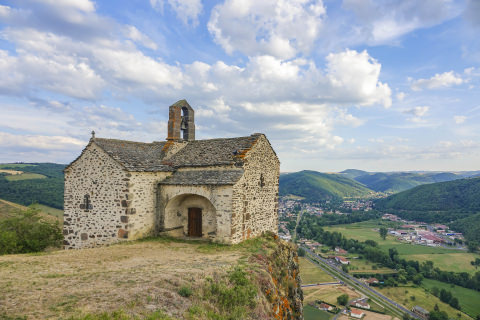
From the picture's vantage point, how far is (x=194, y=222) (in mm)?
16266

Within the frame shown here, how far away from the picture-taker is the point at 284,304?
35.9 feet

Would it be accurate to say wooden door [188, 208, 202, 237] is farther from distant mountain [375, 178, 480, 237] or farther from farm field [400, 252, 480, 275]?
distant mountain [375, 178, 480, 237]

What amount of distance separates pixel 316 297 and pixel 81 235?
4686cm

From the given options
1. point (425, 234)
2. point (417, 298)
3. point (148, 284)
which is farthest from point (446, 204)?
point (148, 284)

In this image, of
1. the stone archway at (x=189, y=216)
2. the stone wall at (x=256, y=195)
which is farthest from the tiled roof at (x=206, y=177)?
the stone archway at (x=189, y=216)

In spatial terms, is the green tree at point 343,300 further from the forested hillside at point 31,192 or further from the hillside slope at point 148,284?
the forested hillside at point 31,192

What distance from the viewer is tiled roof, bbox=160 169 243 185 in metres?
14.0

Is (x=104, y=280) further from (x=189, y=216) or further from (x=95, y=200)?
(x=189, y=216)

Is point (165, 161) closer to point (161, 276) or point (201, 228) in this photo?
point (201, 228)

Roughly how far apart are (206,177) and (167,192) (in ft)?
9.06

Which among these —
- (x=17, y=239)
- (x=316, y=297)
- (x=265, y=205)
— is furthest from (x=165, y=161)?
(x=316, y=297)

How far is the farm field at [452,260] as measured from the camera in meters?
63.4

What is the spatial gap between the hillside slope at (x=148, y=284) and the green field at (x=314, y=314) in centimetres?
3416

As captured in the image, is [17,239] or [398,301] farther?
[398,301]
